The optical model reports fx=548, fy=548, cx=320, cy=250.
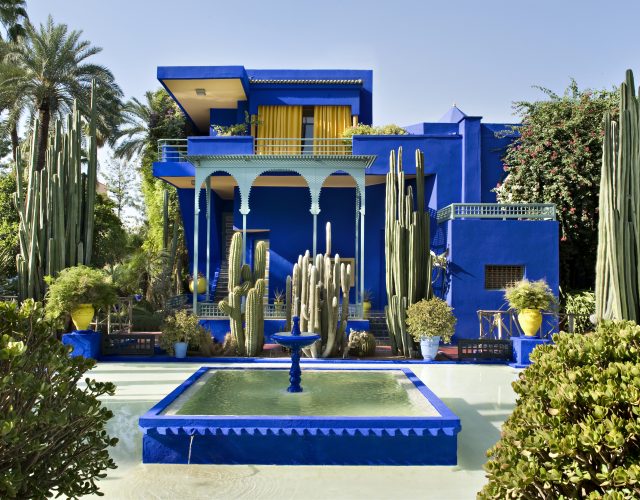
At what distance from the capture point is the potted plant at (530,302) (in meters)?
11.3

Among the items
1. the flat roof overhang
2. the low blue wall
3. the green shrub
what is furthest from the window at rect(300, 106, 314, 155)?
the green shrub

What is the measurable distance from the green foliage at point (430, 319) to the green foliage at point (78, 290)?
633cm

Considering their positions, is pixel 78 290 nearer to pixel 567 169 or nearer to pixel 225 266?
pixel 225 266

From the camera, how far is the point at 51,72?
731 inches

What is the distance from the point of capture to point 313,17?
10062 mm

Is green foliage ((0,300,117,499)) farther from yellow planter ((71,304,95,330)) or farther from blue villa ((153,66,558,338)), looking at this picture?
blue villa ((153,66,558,338))

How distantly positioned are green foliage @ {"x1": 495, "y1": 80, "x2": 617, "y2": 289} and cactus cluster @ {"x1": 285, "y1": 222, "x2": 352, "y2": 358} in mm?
6960

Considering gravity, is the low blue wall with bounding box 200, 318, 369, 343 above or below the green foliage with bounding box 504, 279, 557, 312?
below

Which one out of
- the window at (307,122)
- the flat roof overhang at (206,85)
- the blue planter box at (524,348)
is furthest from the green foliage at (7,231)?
the blue planter box at (524,348)

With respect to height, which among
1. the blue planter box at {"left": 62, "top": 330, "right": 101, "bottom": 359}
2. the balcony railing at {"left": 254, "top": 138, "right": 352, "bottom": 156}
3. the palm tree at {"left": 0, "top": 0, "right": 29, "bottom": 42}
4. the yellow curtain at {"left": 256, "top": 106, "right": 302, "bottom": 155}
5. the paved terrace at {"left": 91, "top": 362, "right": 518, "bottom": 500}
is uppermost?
the palm tree at {"left": 0, "top": 0, "right": 29, "bottom": 42}

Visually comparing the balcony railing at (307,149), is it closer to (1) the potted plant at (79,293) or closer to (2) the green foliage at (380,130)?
(2) the green foliage at (380,130)

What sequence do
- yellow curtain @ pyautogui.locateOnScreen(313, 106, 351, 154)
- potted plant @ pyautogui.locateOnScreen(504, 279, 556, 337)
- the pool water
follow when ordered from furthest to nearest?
yellow curtain @ pyautogui.locateOnScreen(313, 106, 351, 154)
potted plant @ pyautogui.locateOnScreen(504, 279, 556, 337)
the pool water

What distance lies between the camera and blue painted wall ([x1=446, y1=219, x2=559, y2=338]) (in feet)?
44.0

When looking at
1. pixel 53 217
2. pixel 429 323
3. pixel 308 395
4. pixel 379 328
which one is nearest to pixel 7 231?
pixel 53 217
